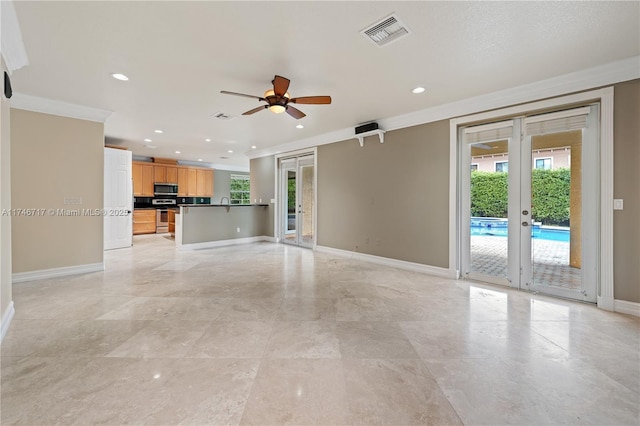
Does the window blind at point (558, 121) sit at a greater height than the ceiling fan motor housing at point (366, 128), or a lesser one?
lesser

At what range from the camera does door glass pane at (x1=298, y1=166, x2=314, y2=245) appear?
7.09 m

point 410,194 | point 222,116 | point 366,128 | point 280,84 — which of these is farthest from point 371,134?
point 222,116

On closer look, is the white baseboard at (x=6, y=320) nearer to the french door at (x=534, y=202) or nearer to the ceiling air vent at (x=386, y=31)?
the ceiling air vent at (x=386, y=31)

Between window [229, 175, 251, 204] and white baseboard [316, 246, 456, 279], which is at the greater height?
window [229, 175, 251, 204]

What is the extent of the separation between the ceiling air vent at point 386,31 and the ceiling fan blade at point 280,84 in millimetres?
956

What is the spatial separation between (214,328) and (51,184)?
378 centimetres

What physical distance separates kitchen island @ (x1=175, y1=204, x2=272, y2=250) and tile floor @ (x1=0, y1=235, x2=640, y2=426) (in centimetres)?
294

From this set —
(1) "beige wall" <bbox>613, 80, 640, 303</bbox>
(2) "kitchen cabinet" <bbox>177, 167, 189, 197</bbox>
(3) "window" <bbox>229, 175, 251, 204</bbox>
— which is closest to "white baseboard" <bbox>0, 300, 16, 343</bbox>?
(1) "beige wall" <bbox>613, 80, 640, 303</bbox>

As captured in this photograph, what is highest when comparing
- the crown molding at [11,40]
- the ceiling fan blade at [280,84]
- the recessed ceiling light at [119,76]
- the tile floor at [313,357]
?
the recessed ceiling light at [119,76]

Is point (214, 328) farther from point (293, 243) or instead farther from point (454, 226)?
point (293, 243)

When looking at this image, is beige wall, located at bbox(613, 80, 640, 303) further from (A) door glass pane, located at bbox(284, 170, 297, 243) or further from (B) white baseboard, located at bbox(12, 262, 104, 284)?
(B) white baseboard, located at bbox(12, 262, 104, 284)

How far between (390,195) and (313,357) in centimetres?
353

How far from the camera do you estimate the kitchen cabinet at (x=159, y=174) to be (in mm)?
9250

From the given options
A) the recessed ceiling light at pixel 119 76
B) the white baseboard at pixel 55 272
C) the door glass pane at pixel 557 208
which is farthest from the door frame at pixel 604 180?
the white baseboard at pixel 55 272
